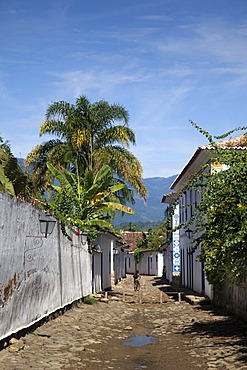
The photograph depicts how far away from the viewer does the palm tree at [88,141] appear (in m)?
28.8

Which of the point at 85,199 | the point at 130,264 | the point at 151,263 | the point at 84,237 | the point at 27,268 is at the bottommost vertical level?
the point at 130,264

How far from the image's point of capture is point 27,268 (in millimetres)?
12117

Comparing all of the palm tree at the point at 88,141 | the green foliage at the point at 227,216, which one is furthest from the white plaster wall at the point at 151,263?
the green foliage at the point at 227,216

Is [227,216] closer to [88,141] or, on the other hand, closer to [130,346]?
[130,346]

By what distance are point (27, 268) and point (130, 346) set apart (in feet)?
8.67

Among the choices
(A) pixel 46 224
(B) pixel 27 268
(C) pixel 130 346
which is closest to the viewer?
(B) pixel 27 268

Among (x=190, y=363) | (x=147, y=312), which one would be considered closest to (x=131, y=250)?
(x=147, y=312)

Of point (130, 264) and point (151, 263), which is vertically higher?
point (151, 263)

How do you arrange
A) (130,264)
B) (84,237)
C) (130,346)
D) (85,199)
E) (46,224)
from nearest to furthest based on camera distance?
(130,346)
(46,224)
(84,237)
(85,199)
(130,264)

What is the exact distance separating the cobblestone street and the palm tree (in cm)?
1082

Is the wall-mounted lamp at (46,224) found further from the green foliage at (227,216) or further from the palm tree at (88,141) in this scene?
the palm tree at (88,141)

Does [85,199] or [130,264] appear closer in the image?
[85,199]

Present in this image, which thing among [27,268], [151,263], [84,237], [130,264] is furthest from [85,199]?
[130,264]

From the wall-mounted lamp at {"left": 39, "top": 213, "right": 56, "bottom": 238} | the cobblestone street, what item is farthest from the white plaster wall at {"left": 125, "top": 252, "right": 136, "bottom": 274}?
the wall-mounted lamp at {"left": 39, "top": 213, "right": 56, "bottom": 238}
